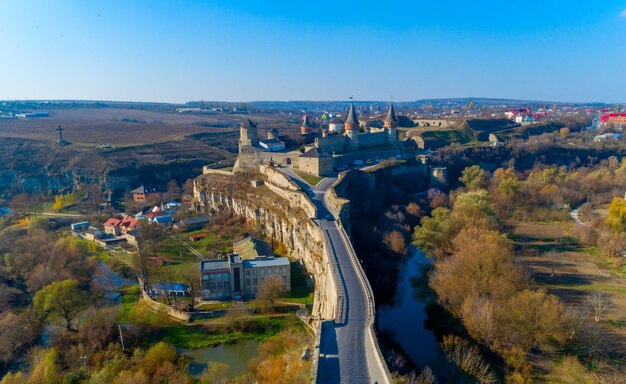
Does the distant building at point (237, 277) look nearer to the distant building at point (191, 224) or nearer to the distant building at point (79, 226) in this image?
the distant building at point (191, 224)

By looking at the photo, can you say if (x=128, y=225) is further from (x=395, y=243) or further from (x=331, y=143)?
(x=395, y=243)

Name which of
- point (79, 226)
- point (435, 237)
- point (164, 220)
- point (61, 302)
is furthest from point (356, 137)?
point (61, 302)

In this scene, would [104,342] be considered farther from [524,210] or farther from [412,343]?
[524,210]

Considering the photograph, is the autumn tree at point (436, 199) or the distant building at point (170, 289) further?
the autumn tree at point (436, 199)

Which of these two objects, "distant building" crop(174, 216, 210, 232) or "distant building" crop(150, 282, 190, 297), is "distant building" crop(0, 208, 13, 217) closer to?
"distant building" crop(174, 216, 210, 232)

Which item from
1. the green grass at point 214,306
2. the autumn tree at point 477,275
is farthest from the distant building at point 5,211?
the autumn tree at point 477,275

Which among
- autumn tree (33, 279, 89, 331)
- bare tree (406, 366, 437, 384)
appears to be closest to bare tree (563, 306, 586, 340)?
bare tree (406, 366, 437, 384)
